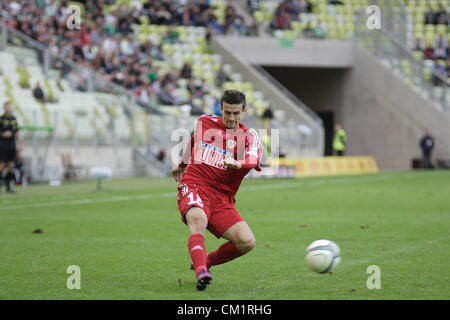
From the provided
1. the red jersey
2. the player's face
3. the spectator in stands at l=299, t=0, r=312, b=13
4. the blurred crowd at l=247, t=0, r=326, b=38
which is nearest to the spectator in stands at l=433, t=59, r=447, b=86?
the blurred crowd at l=247, t=0, r=326, b=38

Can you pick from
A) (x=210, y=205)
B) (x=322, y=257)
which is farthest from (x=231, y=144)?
(x=322, y=257)

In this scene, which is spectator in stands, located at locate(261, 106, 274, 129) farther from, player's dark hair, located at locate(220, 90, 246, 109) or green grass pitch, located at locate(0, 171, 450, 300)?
player's dark hair, located at locate(220, 90, 246, 109)

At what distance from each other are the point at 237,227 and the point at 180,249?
337 centimetres

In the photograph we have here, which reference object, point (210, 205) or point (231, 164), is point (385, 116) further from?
point (231, 164)

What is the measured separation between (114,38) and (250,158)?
31.7 metres

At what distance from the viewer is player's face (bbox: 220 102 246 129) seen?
869 centimetres

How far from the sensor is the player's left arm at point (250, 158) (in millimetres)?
8234

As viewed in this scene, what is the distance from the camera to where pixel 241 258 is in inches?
433

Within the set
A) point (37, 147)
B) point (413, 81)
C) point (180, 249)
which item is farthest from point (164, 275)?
point (413, 81)

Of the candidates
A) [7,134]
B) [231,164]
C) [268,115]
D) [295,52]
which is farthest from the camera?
[295,52]

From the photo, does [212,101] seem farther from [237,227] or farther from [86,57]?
[237,227]

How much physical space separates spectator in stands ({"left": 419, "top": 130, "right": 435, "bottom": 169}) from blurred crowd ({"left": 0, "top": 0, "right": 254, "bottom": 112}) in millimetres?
9913

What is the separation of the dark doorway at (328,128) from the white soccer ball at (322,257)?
41230 millimetres

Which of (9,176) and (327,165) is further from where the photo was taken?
(327,165)
